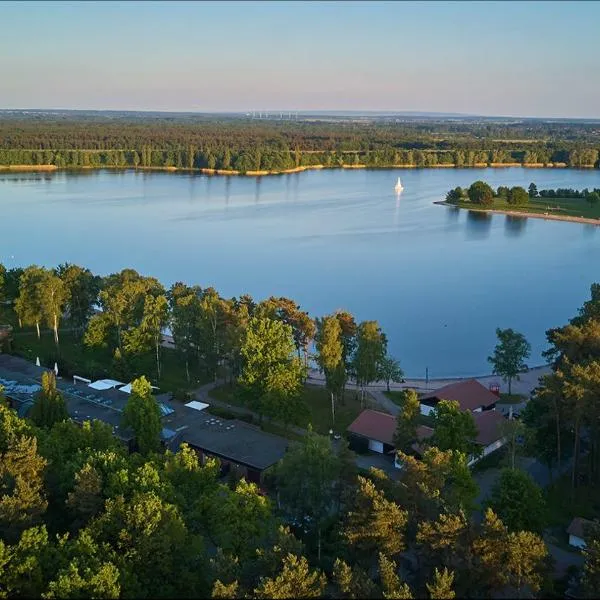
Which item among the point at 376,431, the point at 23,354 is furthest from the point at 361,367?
the point at 23,354

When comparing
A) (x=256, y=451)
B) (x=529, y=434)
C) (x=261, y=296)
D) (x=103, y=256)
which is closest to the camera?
(x=529, y=434)

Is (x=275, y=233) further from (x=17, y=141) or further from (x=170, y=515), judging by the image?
(x=17, y=141)

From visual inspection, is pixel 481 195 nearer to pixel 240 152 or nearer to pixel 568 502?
pixel 240 152

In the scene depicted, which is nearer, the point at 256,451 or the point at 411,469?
the point at 411,469

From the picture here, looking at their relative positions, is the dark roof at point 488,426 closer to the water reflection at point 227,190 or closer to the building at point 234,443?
the building at point 234,443

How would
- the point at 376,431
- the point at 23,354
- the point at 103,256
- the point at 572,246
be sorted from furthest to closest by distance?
the point at 572,246 → the point at 103,256 → the point at 23,354 → the point at 376,431

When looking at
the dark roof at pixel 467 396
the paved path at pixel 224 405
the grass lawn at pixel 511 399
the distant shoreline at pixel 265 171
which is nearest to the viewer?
the paved path at pixel 224 405

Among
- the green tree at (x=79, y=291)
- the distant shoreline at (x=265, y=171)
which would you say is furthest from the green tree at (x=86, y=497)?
the distant shoreline at (x=265, y=171)
